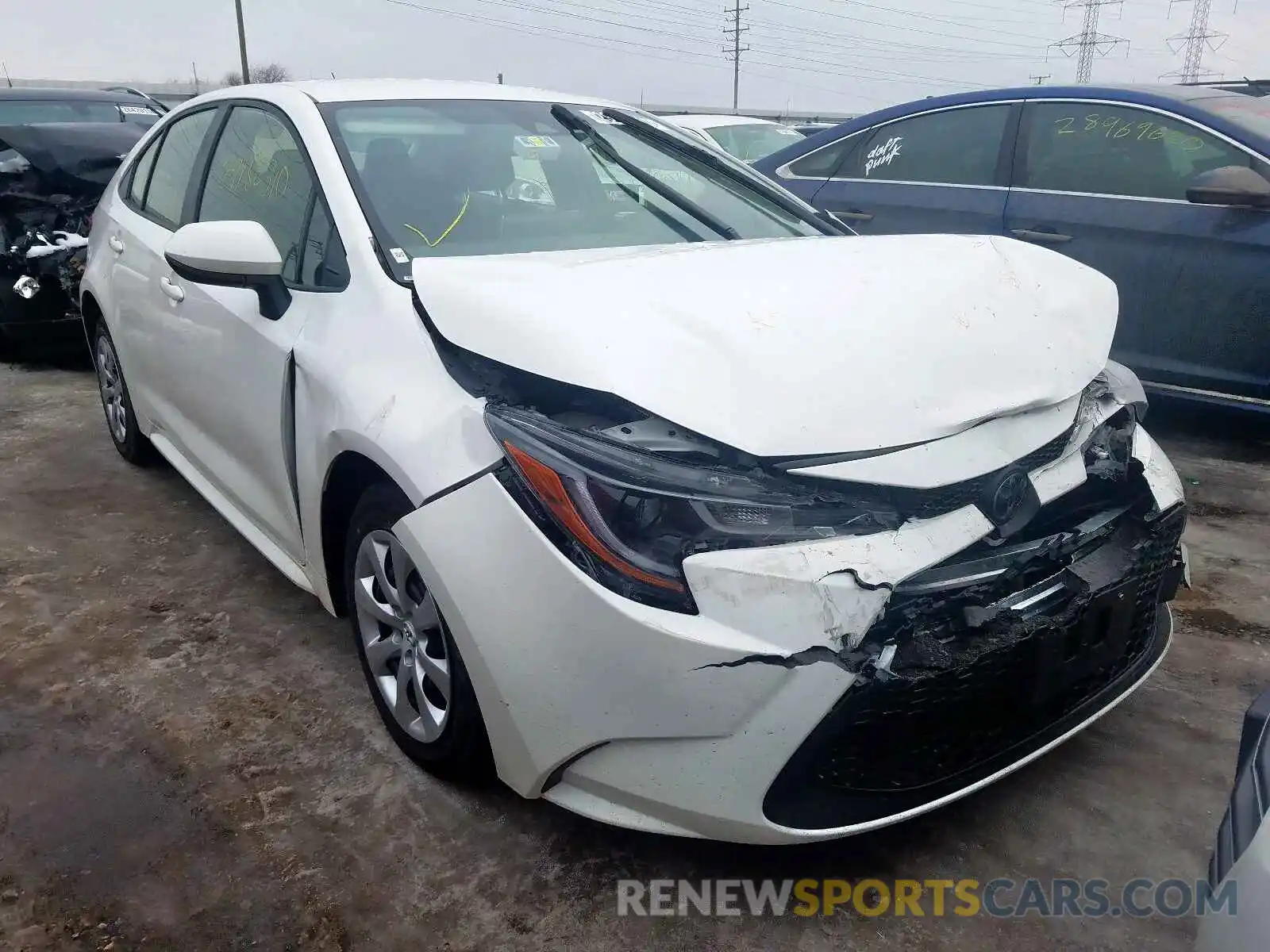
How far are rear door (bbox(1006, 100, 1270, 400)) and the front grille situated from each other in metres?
2.66

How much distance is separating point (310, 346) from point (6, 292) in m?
4.45

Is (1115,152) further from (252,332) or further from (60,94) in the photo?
(60,94)

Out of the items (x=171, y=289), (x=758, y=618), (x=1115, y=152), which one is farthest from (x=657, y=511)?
(x=1115, y=152)

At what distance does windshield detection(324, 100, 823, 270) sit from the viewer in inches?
99.1

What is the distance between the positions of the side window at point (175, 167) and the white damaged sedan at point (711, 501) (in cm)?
99

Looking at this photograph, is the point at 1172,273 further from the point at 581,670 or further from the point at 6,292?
the point at 6,292

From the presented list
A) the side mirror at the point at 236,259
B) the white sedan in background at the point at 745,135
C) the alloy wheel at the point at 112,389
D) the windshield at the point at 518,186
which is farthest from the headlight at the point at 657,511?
the white sedan in background at the point at 745,135

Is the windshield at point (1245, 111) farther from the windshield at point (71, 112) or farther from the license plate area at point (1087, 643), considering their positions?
the windshield at point (71, 112)

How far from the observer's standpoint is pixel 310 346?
235cm

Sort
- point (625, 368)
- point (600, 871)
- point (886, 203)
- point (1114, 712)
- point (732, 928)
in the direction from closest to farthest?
point (625, 368) → point (732, 928) → point (600, 871) → point (1114, 712) → point (886, 203)

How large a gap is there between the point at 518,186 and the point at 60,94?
5925mm

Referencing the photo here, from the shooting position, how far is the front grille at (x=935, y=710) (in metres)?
1.67

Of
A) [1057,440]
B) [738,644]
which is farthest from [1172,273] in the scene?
[738,644]
